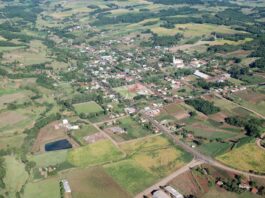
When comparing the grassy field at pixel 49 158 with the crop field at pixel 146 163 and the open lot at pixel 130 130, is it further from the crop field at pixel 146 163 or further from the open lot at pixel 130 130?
the open lot at pixel 130 130

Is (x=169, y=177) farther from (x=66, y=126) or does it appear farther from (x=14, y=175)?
(x=66, y=126)

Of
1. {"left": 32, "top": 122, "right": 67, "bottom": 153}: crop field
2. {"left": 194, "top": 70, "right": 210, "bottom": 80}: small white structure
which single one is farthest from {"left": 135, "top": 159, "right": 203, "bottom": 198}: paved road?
{"left": 194, "top": 70, "right": 210, "bottom": 80}: small white structure

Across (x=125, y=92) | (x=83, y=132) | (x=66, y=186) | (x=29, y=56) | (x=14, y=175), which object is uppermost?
(x=29, y=56)

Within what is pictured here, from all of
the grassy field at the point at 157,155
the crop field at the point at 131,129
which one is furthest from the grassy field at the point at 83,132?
the grassy field at the point at 157,155

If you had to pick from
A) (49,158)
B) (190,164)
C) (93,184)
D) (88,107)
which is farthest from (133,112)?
(93,184)

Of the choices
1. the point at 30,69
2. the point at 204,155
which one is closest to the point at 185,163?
the point at 204,155
